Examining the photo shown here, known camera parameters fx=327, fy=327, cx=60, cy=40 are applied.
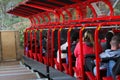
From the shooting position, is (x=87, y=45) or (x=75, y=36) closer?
(x=87, y=45)

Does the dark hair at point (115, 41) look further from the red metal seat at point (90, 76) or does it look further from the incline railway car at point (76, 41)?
the red metal seat at point (90, 76)

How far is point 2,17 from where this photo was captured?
23.7 metres

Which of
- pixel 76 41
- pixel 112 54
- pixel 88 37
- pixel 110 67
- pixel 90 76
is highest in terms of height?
pixel 88 37

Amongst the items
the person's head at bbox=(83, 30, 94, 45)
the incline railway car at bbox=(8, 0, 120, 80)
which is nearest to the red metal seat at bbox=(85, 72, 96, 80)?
the incline railway car at bbox=(8, 0, 120, 80)

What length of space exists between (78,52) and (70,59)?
0.52m

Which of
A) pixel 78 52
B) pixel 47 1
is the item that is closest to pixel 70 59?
pixel 78 52

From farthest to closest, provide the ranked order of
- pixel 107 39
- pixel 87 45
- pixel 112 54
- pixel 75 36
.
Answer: pixel 75 36 < pixel 87 45 < pixel 107 39 < pixel 112 54

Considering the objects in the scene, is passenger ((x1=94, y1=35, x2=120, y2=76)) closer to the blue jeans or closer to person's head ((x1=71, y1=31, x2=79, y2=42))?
the blue jeans

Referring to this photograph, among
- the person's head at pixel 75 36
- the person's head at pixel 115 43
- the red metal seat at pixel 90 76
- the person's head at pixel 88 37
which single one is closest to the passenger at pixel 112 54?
the person's head at pixel 115 43

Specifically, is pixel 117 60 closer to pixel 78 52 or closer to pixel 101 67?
pixel 101 67

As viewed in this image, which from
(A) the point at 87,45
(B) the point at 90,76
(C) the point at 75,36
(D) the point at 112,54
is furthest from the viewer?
(C) the point at 75,36

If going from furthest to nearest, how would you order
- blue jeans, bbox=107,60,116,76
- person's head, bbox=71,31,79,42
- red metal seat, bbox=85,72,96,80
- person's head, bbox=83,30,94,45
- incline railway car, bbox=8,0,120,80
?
person's head, bbox=71,31,79,42 → person's head, bbox=83,30,94,45 → red metal seat, bbox=85,72,96,80 → incline railway car, bbox=8,0,120,80 → blue jeans, bbox=107,60,116,76

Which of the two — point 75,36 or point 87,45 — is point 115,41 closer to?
point 87,45

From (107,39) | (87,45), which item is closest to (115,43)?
(107,39)
